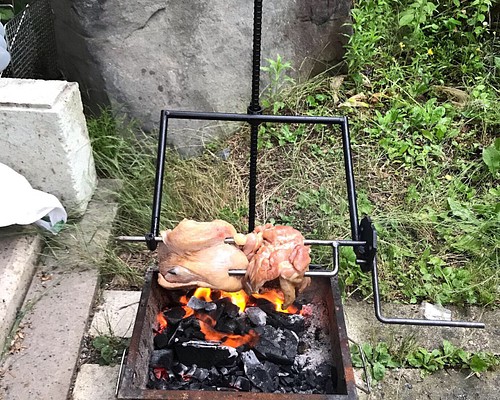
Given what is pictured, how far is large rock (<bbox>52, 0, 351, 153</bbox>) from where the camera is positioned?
3793 millimetres

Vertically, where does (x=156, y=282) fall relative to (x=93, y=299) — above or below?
above

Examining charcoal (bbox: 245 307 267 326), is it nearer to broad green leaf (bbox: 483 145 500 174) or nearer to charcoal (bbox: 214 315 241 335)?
charcoal (bbox: 214 315 241 335)

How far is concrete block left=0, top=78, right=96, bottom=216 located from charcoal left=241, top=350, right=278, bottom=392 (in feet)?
5.23

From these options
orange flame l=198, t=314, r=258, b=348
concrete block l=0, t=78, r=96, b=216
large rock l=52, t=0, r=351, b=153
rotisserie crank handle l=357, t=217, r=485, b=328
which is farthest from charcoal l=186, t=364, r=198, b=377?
large rock l=52, t=0, r=351, b=153

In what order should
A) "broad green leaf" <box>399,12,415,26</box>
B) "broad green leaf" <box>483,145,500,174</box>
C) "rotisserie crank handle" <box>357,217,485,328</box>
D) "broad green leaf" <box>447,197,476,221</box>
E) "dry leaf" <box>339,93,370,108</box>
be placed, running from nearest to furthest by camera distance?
"rotisserie crank handle" <box>357,217,485,328</box>, "broad green leaf" <box>447,197,476,221</box>, "broad green leaf" <box>483,145,500,174</box>, "dry leaf" <box>339,93,370,108</box>, "broad green leaf" <box>399,12,415,26</box>

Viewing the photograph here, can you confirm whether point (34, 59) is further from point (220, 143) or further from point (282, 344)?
point (282, 344)

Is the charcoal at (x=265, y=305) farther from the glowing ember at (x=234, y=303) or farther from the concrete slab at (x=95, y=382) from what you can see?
the concrete slab at (x=95, y=382)

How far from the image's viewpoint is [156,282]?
244cm

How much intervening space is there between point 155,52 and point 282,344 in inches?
89.5

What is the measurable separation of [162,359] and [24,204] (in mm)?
1335

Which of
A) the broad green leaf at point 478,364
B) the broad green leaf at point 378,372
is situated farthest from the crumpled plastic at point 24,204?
the broad green leaf at point 478,364

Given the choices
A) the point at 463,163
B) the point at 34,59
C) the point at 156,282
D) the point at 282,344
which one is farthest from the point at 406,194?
the point at 34,59

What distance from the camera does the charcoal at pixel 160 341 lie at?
7.98ft

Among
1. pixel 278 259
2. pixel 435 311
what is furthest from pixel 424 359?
pixel 278 259
